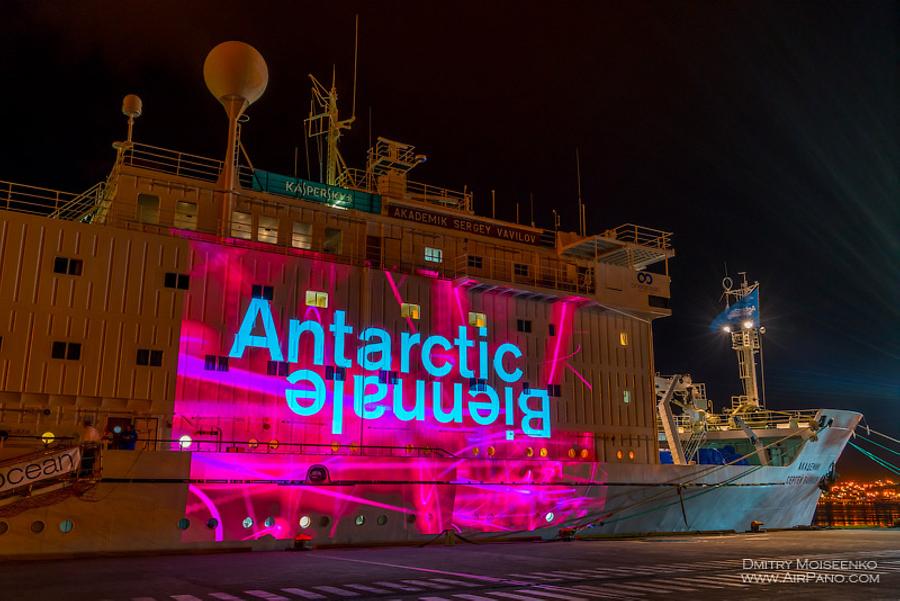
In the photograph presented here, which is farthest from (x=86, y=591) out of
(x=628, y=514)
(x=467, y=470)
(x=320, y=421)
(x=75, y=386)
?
(x=628, y=514)

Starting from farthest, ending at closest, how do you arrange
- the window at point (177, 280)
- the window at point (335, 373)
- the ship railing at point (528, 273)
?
the ship railing at point (528, 273) < the window at point (335, 373) < the window at point (177, 280)

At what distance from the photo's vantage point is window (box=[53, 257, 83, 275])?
20.4 meters

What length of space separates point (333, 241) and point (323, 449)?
7630 millimetres

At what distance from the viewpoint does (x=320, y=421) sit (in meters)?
23.1

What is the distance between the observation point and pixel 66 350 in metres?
20.0

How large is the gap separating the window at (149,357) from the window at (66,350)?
155 cm

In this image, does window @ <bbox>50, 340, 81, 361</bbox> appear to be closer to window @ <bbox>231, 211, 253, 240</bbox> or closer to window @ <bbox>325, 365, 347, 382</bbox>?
window @ <bbox>231, 211, 253, 240</bbox>

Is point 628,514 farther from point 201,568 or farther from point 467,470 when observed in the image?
point 201,568

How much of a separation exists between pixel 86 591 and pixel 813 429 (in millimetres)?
30978

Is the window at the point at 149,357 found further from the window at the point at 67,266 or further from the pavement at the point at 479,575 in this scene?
the pavement at the point at 479,575

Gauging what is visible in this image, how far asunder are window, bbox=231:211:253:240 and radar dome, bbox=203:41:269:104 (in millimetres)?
3759

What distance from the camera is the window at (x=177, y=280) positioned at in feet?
71.2

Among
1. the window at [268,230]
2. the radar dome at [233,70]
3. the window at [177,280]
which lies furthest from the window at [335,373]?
the radar dome at [233,70]

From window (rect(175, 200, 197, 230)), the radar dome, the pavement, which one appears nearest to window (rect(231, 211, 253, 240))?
window (rect(175, 200, 197, 230))
